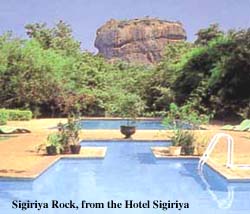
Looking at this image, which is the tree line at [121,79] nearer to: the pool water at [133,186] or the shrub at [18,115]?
the shrub at [18,115]

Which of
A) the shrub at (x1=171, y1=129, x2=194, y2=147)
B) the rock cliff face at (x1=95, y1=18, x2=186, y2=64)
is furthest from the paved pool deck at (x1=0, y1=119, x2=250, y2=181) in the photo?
the rock cliff face at (x1=95, y1=18, x2=186, y2=64)

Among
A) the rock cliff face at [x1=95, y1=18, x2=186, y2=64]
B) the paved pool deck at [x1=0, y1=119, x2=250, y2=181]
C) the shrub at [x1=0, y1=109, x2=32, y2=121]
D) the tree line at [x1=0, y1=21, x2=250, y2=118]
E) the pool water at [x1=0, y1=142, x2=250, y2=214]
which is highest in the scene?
the rock cliff face at [x1=95, y1=18, x2=186, y2=64]

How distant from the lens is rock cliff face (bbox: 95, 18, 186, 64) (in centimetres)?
5447

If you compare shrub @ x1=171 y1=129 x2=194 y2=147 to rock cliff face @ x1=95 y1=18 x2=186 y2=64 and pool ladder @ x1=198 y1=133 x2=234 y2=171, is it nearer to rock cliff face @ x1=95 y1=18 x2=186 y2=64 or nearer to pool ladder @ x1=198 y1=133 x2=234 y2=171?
pool ladder @ x1=198 y1=133 x2=234 y2=171

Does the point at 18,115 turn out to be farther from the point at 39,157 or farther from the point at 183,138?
the point at 183,138

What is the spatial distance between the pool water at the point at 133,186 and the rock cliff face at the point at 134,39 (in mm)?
45009

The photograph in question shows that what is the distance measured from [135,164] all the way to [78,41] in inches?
1018

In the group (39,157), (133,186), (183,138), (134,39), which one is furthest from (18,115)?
(134,39)

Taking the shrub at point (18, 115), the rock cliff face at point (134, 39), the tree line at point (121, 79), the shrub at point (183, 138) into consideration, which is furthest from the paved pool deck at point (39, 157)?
the rock cliff face at point (134, 39)

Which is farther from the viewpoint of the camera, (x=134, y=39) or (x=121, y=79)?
(x=134, y=39)

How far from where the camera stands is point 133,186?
757 centimetres

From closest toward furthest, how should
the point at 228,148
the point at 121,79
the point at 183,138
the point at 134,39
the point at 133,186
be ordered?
the point at 133,186
the point at 228,148
the point at 183,138
the point at 121,79
the point at 134,39

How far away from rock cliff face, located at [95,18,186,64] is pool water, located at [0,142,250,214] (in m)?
45.0

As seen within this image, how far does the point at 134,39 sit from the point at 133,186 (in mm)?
48473
